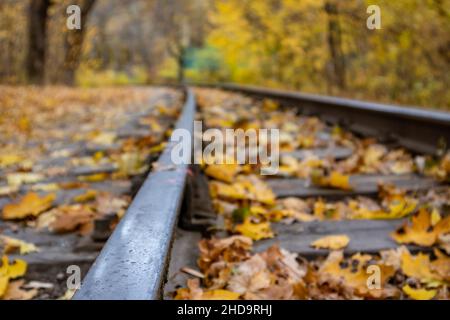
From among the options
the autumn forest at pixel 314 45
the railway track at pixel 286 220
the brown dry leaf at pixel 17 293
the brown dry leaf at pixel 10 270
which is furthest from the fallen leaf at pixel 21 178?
the autumn forest at pixel 314 45

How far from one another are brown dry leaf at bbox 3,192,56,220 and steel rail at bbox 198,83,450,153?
251 centimetres

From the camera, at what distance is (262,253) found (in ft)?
6.27

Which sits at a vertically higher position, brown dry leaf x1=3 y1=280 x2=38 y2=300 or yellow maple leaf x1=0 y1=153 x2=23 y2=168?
yellow maple leaf x1=0 y1=153 x2=23 y2=168

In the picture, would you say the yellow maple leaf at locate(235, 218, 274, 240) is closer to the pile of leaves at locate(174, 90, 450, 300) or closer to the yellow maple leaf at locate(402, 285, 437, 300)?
the pile of leaves at locate(174, 90, 450, 300)

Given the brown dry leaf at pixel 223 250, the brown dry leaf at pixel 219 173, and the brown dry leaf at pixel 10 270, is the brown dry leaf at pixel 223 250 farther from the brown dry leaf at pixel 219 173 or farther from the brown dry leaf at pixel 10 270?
the brown dry leaf at pixel 219 173

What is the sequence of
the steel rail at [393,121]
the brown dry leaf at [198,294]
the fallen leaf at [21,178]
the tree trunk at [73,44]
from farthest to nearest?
the tree trunk at [73,44], the steel rail at [393,121], the fallen leaf at [21,178], the brown dry leaf at [198,294]

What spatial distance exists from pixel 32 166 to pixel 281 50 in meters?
13.8

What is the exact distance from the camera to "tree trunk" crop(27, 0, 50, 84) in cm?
1374

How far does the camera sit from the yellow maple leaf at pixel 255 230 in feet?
7.06

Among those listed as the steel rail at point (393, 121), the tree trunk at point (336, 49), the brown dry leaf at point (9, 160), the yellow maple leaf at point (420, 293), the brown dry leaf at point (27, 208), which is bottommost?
the yellow maple leaf at point (420, 293)

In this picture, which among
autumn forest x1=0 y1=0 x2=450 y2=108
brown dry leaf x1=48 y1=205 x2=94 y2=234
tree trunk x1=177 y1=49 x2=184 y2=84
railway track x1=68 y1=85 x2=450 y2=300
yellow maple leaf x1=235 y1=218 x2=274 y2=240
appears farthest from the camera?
tree trunk x1=177 y1=49 x2=184 y2=84

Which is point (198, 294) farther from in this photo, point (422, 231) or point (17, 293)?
point (422, 231)

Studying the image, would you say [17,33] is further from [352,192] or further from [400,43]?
[352,192]

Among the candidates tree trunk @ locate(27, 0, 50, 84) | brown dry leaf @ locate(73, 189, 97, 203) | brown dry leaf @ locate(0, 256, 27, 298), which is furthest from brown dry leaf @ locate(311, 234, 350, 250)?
tree trunk @ locate(27, 0, 50, 84)
